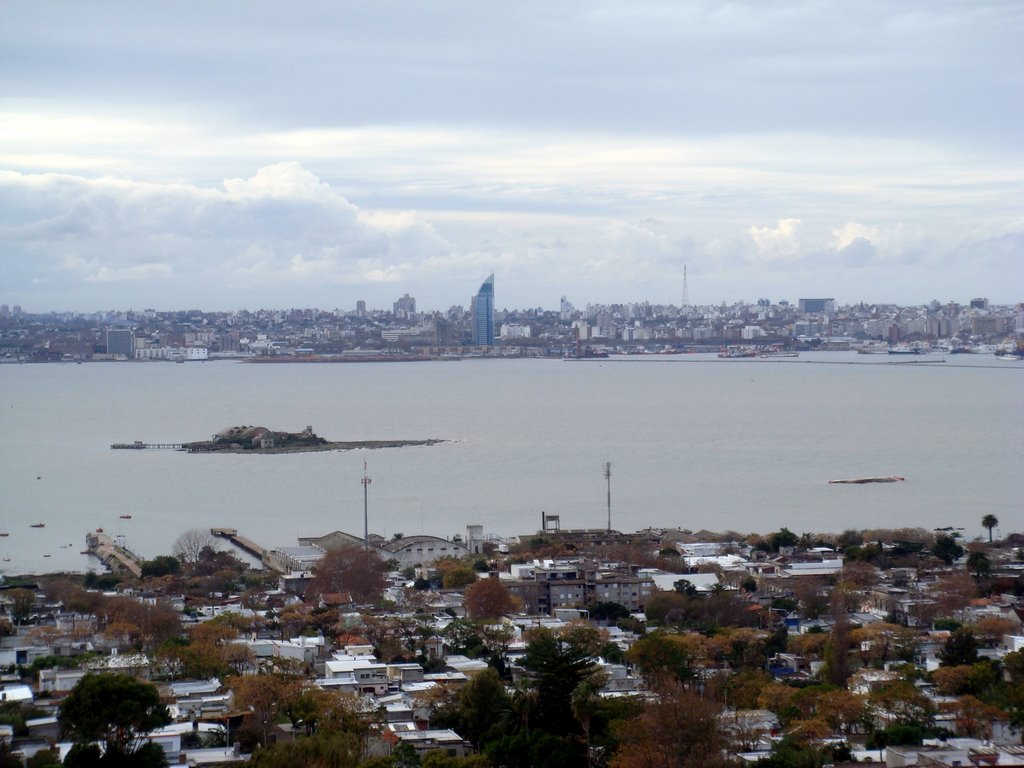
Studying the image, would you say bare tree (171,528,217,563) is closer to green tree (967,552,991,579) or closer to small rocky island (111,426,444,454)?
green tree (967,552,991,579)

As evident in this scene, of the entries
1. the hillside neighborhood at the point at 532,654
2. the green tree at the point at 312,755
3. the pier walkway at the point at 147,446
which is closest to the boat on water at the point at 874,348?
the pier walkway at the point at 147,446

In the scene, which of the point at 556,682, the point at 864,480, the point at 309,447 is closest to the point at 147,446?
the point at 309,447

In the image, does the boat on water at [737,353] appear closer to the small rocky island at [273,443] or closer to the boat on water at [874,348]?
the boat on water at [874,348]

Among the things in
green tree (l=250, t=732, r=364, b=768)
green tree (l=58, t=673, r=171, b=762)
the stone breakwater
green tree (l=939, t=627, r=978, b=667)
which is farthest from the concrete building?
the stone breakwater

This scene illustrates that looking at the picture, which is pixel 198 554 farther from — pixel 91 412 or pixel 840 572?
pixel 91 412

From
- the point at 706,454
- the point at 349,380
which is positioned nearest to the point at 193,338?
the point at 349,380
